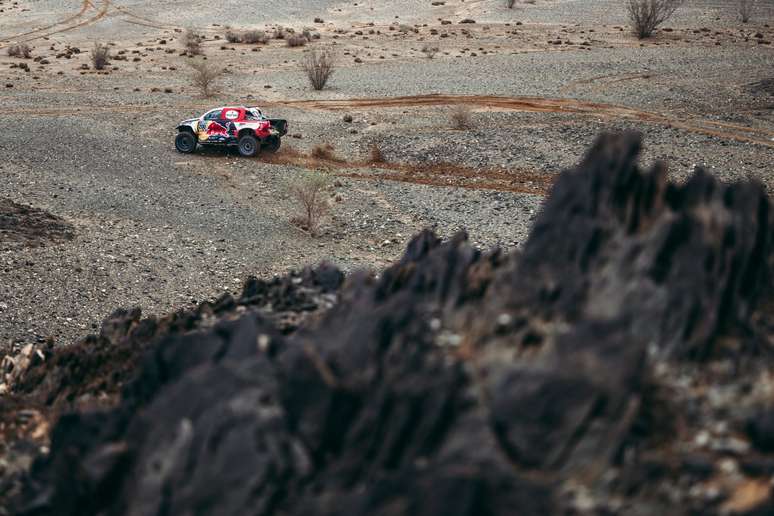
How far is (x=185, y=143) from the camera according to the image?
1228 inches

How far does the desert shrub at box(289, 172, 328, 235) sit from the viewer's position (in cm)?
2475

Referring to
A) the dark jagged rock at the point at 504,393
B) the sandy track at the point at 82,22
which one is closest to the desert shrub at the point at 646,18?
the sandy track at the point at 82,22

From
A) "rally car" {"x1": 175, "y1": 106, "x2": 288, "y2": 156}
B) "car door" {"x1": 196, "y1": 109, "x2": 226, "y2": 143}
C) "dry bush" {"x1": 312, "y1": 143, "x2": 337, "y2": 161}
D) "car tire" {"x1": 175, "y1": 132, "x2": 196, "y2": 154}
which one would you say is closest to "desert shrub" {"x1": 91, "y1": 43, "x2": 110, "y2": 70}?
"car tire" {"x1": 175, "y1": 132, "x2": 196, "y2": 154}

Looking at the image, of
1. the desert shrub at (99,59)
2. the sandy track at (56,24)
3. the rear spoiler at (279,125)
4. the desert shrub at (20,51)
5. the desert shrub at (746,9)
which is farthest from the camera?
the desert shrub at (746,9)

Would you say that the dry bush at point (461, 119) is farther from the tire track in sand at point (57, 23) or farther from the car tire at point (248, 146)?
the tire track in sand at point (57, 23)

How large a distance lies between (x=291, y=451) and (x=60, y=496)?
9.66ft

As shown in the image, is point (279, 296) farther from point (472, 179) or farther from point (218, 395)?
point (472, 179)

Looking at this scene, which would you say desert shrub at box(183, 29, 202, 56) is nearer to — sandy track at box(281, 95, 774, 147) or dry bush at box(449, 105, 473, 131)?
sandy track at box(281, 95, 774, 147)

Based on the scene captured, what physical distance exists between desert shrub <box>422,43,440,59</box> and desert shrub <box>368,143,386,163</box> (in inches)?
703

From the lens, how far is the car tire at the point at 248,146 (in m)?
30.7

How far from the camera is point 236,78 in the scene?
44.0 meters

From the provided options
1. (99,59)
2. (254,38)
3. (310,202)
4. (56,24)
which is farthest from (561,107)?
(56,24)

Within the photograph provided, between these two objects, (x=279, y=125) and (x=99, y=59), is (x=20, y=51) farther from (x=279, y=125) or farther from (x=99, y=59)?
(x=279, y=125)

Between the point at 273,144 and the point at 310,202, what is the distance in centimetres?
766
